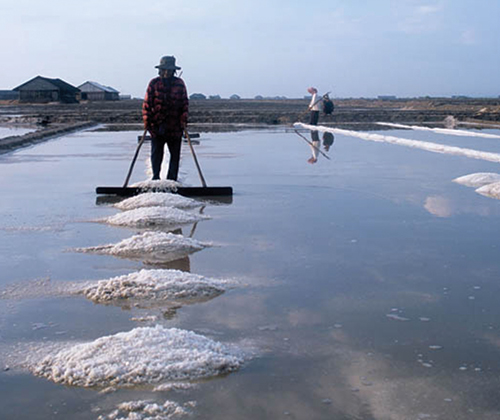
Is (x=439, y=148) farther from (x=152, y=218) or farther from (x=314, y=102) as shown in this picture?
(x=152, y=218)

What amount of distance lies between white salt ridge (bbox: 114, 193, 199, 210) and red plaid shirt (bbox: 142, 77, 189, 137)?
1.25 m

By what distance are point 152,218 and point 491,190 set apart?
4.32 metres

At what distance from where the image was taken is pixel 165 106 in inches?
343

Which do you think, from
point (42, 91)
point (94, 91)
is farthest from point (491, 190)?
point (94, 91)

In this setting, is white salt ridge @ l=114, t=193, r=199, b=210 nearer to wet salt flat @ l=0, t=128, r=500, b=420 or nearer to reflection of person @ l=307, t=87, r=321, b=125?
wet salt flat @ l=0, t=128, r=500, b=420

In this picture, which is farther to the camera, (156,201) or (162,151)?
(162,151)

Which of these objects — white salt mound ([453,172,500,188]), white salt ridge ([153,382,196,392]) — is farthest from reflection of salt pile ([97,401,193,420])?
white salt mound ([453,172,500,188])

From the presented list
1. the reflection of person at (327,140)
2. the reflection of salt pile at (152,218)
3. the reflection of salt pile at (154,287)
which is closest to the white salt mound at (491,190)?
the reflection of salt pile at (152,218)

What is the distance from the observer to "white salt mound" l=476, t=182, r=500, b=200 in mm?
8284

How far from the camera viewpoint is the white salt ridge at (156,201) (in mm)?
7594

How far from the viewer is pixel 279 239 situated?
594 cm

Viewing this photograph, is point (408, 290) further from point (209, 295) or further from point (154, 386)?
point (154, 386)

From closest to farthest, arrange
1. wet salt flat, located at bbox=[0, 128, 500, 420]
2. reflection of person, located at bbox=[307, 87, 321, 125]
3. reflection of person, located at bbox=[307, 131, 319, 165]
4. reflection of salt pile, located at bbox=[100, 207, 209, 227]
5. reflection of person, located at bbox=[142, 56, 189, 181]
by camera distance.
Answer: wet salt flat, located at bbox=[0, 128, 500, 420]
reflection of salt pile, located at bbox=[100, 207, 209, 227]
reflection of person, located at bbox=[142, 56, 189, 181]
reflection of person, located at bbox=[307, 131, 319, 165]
reflection of person, located at bbox=[307, 87, 321, 125]

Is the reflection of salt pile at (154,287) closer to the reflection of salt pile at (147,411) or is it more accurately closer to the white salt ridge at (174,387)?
the white salt ridge at (174,387)
